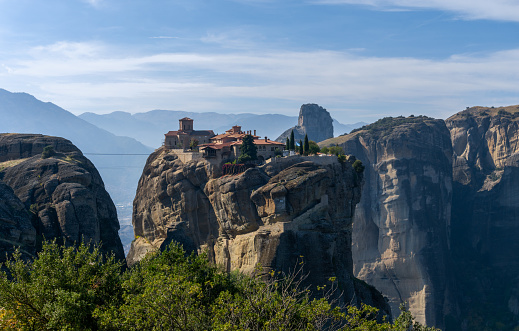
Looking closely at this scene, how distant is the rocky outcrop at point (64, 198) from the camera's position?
74.1 metres

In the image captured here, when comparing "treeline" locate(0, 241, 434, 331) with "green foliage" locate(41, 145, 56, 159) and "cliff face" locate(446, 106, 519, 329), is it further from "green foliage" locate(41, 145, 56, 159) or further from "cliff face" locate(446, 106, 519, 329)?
"cliff face" locate(446, 106, 519, 329)

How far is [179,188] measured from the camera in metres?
95.2

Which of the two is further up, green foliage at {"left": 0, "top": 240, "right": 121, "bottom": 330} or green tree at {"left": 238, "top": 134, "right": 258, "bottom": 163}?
green tree at {"left": 238, "top": 134, "right": 258, "bottom": 163}

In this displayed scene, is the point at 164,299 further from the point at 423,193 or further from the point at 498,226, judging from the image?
the point at 498,226

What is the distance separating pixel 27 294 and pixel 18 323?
1547 mm

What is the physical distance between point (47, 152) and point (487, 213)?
11287cm

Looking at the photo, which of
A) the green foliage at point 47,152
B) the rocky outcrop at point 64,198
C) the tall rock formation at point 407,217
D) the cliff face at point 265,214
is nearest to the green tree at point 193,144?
the cliff face at point 265,214

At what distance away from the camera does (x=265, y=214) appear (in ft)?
272

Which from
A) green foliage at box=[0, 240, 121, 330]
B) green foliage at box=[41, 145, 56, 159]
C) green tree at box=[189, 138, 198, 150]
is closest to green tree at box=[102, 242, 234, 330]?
green foliage at box=[0, 240, 121, 330]

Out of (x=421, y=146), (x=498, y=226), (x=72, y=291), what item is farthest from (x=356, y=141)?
(x=72, y=291)

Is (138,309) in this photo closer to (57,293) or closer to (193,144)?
(57,293)

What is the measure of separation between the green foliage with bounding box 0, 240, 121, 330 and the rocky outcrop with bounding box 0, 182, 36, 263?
2919cm

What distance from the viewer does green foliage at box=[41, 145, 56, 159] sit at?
87375mm

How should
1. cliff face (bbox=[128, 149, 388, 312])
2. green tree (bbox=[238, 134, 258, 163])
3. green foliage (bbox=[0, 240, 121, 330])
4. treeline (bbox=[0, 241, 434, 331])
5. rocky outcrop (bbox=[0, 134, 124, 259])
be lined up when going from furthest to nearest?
green tree (bbox=[238, 134, 258, 163])
cliff face (bbox=[128, 149, 388, 312])
rocky outcrop (bbox=[0, 134, 124, 259])
green foliage (bbox=[0, 240, 121, 330])
treeline (bbox=[0, 241, 434, 331])
